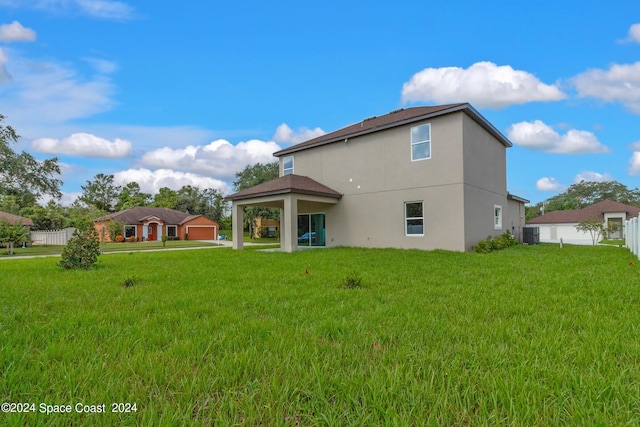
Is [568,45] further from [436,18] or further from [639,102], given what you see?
[639,102]

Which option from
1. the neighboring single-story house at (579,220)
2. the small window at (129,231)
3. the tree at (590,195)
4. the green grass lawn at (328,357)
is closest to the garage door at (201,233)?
the small window at (129,231)

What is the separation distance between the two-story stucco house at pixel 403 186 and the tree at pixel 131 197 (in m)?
40.1

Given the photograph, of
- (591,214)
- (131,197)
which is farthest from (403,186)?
(131,197)

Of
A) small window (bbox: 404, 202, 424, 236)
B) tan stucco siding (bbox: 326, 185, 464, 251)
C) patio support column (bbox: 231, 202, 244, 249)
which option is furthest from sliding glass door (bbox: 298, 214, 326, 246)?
small window (bbox: 404, 202, 424, 236)

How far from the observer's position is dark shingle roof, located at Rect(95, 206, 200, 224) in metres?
34.5

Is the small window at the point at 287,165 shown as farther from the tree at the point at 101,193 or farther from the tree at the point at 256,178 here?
the tree at the point at 101,193

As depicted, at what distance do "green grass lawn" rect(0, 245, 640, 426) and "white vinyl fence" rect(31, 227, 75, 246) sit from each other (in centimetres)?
2668

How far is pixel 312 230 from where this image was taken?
19.1 m

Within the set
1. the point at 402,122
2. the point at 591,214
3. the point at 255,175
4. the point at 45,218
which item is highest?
the point at 255,175

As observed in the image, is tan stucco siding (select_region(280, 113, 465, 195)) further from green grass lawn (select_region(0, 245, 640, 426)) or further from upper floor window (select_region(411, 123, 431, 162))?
green grass lawn (select_region(0, 245, 640, 426))

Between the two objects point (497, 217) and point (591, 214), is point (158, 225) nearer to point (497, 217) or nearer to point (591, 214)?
point (497, 217)

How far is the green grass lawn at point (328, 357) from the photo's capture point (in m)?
1.96

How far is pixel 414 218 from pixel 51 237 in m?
31.2

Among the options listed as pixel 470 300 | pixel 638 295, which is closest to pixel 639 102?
pixel 638 295
